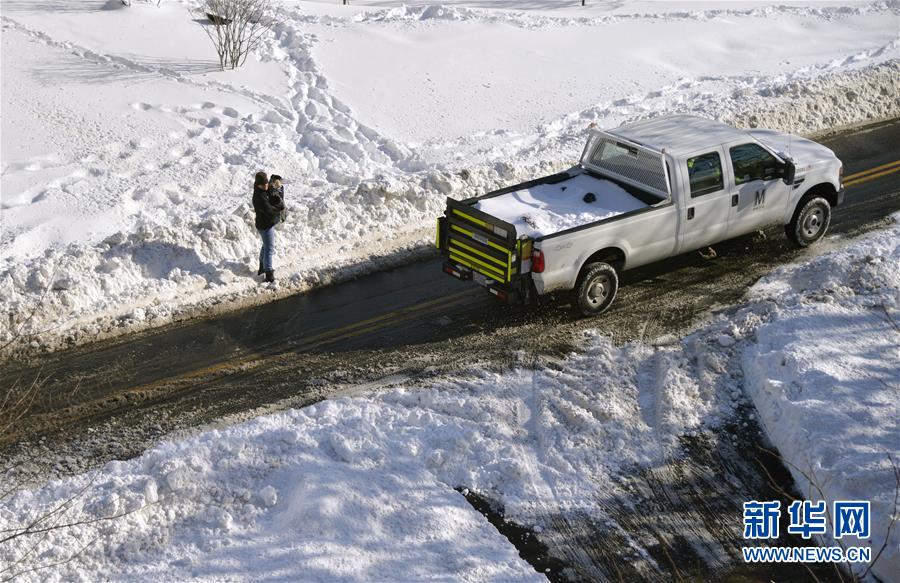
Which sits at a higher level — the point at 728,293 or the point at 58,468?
the point at 728,293

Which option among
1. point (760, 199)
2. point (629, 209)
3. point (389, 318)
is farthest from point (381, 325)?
point (760, 199)

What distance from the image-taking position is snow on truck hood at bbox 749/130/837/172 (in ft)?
46.7

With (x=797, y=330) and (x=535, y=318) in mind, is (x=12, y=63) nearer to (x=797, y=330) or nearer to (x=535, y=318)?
(x=535, y=318)

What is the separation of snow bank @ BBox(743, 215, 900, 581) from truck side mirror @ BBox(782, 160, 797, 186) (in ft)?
4.17

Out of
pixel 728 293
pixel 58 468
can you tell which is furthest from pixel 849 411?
pixel 58 468

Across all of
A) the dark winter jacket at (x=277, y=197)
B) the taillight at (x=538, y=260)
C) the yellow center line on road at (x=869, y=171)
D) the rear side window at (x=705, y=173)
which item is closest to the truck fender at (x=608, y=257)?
the taillight at (x=538, y=260)

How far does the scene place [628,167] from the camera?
44.3 feet

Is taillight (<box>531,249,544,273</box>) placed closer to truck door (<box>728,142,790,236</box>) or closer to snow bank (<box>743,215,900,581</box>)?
snow bank (<box>743,215,900,581</box>)

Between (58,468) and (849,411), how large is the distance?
8379 millimetres

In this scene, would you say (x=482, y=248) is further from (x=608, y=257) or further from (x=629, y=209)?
(x=629, y=209)

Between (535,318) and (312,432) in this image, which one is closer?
(312,432)

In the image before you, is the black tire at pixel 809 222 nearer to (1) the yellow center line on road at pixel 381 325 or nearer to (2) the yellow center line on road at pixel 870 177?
(2) the yellow center line on road at pixel 870 177

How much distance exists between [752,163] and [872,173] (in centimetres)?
492

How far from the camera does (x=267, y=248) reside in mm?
13531
